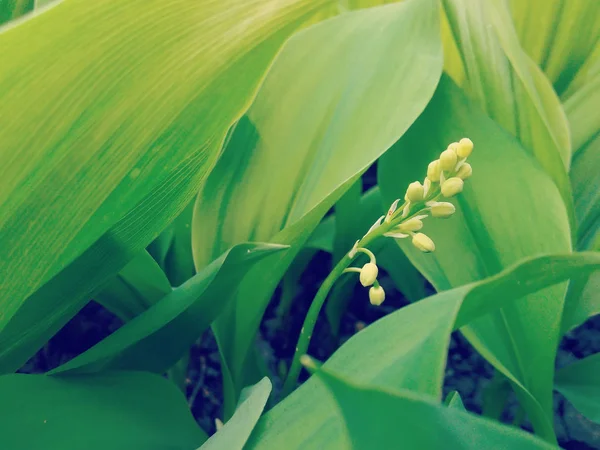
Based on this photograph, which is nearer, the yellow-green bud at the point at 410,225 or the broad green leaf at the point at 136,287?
the yellow-green bud at the point at 410,225

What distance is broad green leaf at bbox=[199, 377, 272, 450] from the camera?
0.27 metres

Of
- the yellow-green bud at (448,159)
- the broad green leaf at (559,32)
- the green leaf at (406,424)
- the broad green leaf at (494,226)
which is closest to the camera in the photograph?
the green leaf at (406,424)

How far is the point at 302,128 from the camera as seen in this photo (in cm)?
45

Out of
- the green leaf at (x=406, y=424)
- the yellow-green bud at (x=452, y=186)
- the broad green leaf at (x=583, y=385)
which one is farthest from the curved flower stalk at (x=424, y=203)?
the broad green leaf at (x=583, y=385)

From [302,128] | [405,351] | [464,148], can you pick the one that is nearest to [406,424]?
[405,351]

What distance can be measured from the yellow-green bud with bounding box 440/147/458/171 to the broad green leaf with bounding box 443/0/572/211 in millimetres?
148

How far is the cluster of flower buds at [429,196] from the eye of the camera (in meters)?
0.29

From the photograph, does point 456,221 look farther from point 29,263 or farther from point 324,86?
point 29,263

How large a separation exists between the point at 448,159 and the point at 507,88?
19 cm

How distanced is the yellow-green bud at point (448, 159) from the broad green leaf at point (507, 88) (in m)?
0.15

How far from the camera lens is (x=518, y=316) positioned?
409mm

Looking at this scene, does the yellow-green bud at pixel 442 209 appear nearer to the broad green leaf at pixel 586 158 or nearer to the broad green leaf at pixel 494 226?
the broad green leaf at pixel 494 226

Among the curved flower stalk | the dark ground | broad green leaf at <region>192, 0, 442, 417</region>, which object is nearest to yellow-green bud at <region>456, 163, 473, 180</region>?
the curved flower stalk

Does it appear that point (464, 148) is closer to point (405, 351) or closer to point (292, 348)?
point (405, 351)
